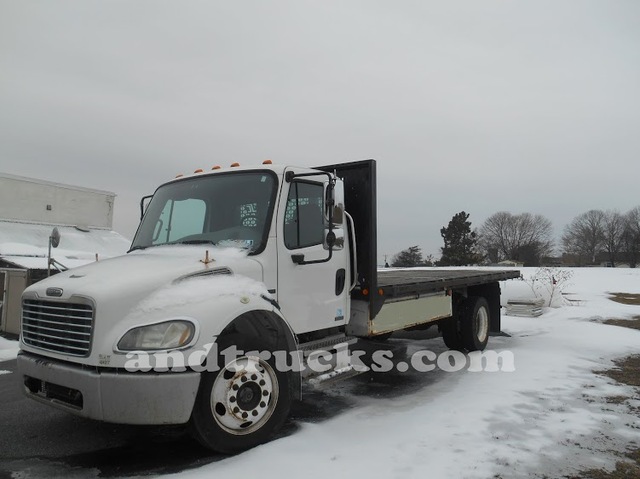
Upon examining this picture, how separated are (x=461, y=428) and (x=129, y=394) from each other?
118 inches

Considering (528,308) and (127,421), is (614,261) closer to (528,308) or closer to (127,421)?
(528,308)

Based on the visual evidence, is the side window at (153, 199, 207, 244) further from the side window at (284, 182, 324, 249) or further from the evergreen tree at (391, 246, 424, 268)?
the evergreen tree at (391, 246, 424, 268)

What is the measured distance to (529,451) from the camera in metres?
3.87

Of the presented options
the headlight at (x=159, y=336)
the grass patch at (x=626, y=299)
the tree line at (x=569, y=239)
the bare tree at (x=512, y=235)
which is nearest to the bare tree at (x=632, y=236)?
the tree line at (x=569, y=239)

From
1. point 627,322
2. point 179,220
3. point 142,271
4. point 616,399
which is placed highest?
point 179,220

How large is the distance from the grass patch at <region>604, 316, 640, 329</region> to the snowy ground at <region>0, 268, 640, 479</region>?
16.8 feet

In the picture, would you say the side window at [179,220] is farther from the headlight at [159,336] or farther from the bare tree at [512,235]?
the bare tree at [512,235]

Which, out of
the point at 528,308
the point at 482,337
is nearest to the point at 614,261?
the point at 528,308

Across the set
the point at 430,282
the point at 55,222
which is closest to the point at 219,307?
the point at 430,282

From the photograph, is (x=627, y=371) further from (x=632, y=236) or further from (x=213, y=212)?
(x=632, y=236)

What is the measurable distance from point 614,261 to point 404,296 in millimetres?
95506

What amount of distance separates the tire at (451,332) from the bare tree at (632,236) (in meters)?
81.9

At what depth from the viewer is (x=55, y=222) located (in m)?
22.9

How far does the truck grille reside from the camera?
3465mm
